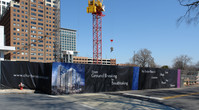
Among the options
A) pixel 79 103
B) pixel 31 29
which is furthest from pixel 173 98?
pixel 31 29

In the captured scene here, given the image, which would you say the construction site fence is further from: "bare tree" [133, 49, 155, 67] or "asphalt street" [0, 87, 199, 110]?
"bare tree" [133, 49, 155, 67]

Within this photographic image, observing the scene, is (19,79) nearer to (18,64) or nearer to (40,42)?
(18,64)

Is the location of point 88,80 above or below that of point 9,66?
below

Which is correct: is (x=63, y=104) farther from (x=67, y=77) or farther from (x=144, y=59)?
(x=144, y=59)

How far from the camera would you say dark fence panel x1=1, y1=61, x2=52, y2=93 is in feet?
36.8

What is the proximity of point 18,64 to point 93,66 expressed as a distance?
5071 mm

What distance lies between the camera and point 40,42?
10869 centimetres

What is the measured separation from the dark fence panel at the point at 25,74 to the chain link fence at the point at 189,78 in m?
14.9

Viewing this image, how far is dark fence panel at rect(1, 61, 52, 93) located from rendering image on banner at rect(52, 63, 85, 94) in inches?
33.3

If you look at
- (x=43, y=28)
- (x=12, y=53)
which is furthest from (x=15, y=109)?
(x=43, y=28)

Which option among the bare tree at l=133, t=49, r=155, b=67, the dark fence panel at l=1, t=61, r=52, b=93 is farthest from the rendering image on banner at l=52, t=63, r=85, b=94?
the bare tree at l=133, t=49, r=155, b=67

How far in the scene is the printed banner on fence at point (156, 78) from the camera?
49.8 ft

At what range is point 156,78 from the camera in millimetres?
16172

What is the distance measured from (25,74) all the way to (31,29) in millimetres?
102629
